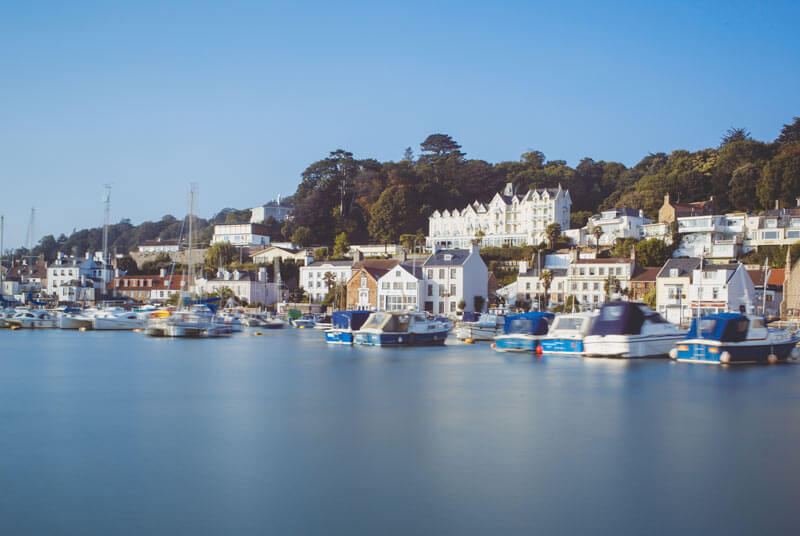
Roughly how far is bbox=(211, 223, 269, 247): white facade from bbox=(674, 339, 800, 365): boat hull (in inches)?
3325

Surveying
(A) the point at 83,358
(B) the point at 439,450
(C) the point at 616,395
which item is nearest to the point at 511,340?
(C) the point at 616,395

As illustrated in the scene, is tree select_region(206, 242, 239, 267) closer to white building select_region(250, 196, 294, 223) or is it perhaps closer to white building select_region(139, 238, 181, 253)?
white building select_region(139, 238, 181, 253)

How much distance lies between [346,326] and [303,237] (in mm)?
52914

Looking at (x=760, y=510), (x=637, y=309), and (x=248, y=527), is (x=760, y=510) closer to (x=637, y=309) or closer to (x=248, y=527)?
(x=248, y=527)

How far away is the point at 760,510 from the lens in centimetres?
1273

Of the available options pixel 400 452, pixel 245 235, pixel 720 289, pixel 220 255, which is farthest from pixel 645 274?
→ pixel 245 235

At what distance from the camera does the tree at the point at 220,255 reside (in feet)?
336

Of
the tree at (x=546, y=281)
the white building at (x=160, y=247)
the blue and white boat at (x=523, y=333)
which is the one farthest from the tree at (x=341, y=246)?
the blue and white boat at (x=523, y=333)

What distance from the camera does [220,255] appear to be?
10238 cm

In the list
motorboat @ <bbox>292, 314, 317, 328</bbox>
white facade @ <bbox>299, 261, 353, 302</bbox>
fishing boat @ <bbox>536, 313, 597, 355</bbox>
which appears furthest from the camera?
white facade @ <bbox>299, 261, 353, 302</bbox>

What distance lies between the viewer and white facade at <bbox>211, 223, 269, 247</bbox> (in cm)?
11256

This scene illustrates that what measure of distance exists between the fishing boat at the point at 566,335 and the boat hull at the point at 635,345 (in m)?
1.95

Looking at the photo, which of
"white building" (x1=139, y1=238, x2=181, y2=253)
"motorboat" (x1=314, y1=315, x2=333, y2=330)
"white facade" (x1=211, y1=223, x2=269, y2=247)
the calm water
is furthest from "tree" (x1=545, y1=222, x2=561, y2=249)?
"white building" (x1=139, y1=238, x2=181, y2=253)

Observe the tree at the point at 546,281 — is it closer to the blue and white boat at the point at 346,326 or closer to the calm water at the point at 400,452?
the blue and white boat at the point at 346,326
